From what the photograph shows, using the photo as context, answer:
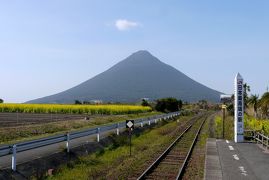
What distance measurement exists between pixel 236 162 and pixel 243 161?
1.49ft

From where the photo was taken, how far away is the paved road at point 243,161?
43.4ft

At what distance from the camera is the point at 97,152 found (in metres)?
18.5

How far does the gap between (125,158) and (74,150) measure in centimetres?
223

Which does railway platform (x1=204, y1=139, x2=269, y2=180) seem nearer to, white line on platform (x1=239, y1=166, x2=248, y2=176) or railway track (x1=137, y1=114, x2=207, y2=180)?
white line on platform (x1=239, y1=166, x2=248, y2=176)

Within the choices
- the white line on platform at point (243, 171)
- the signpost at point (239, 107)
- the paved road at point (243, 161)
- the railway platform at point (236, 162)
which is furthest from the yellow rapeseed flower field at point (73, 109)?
the white line on platform at point (243, 171)

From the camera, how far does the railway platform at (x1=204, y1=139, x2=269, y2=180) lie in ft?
43.3

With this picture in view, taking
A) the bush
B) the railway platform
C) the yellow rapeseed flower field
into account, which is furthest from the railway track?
the bush

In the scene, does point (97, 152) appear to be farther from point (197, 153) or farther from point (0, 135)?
point (0, 135)

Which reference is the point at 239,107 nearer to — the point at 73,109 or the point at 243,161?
the point at 243,161

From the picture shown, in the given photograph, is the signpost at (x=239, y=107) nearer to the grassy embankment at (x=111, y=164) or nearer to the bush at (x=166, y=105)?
the grassy embankment at (x=111, y=164)

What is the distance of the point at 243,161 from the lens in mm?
16375

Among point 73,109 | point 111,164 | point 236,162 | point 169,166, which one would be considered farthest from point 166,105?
point 111,164

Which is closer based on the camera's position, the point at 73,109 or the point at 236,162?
the point at 236,162

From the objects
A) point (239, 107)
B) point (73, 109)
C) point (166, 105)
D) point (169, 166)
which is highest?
point (239, 107)
